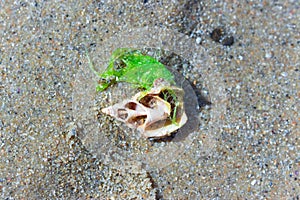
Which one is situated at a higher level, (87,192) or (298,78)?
(298,78)

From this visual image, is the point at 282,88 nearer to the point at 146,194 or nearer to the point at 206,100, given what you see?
the point at 206,100

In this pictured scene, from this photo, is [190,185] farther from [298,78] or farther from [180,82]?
[298,78]

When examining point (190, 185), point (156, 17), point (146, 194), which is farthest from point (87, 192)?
point (156, 17)

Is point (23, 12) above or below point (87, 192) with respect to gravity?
above

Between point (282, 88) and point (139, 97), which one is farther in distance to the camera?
point (282, 88)

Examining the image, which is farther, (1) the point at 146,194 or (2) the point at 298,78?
(2) the point at 298,78

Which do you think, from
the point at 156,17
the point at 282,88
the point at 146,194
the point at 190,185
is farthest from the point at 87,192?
the point at 282,88

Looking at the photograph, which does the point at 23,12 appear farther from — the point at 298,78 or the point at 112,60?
the point at 298,78

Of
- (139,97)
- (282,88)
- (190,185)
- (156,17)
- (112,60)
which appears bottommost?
(190,185)
